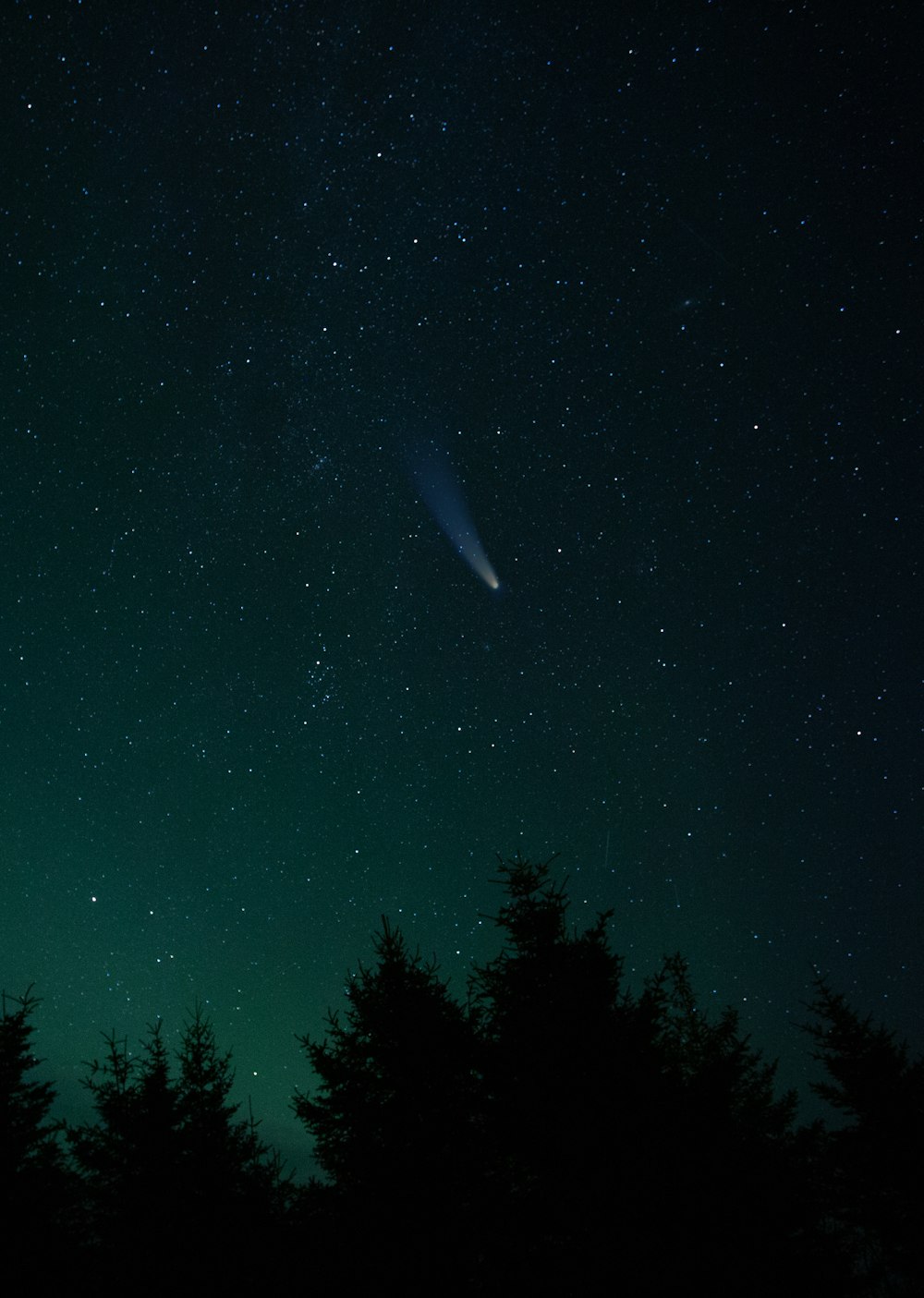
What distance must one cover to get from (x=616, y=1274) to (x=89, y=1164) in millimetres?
7332

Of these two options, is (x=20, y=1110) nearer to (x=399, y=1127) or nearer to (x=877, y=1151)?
(x=399, y=1127)

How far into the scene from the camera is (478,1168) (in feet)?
25.0

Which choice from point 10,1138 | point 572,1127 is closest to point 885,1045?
point 572,1127

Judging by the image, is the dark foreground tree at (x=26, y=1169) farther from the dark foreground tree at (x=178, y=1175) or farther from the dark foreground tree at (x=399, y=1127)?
the dark foreground tree at (x=399, y=1127)

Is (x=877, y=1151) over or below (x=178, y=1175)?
below

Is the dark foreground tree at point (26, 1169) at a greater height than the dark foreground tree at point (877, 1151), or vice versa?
the dark foreground tree at point (26, 1169)

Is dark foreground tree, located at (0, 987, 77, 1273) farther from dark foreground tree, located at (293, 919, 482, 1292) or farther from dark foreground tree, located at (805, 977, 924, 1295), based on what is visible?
dark foreground tree, located at (805, 977, 924, 1295)

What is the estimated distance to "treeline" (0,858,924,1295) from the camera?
261 inches

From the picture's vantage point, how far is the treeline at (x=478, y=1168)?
21.8 feet

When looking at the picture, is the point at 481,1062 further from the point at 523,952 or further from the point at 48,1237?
the point at 48,1237

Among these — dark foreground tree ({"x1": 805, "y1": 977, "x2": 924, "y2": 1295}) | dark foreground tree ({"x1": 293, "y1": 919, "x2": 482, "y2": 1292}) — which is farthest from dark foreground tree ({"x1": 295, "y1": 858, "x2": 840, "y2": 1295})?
dark foreground tree ({"x1": 805, "y1": 977, "x2": 924, "y2": 1295})

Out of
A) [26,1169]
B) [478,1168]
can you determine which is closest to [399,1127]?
[478,1168]

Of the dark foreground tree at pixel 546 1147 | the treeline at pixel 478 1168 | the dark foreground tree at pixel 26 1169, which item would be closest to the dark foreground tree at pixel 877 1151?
the treeline at pixel 478 1168

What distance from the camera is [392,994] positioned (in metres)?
8.73
